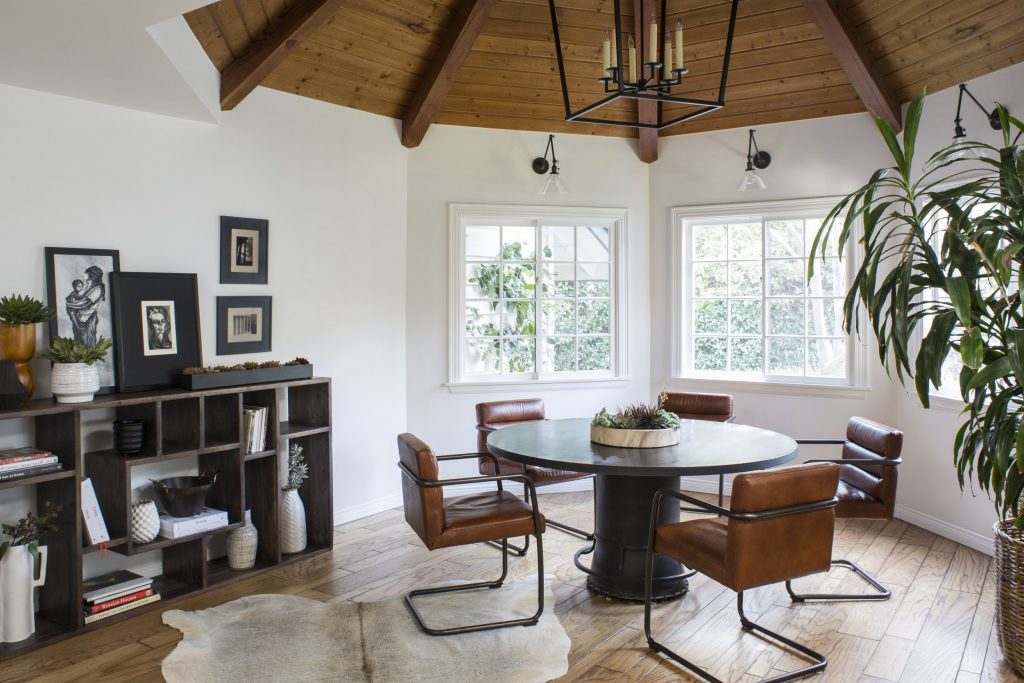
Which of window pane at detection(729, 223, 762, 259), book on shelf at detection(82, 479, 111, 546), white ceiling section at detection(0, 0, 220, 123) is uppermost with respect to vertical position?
white ceiling section at detection(0, 0, 220, 123)

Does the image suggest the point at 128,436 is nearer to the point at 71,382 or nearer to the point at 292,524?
the point at 71,382

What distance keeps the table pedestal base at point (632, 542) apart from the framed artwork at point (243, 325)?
7.21 feet

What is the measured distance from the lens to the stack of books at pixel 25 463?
306cm

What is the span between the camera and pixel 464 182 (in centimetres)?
550

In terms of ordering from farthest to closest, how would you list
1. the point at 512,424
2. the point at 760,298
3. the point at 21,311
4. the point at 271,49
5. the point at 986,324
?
1. the point at 760,298
2. the point at 512,424
3. the point at 271,49
4. the point at 21,311
5. the point at 986,324

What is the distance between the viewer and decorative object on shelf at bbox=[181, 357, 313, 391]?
3.73 m

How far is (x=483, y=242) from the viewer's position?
5656 mm

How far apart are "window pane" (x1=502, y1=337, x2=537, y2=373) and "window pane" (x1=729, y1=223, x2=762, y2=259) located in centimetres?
164

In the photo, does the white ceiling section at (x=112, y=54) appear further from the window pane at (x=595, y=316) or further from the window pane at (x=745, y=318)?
the window pane at (x=745, y=318)

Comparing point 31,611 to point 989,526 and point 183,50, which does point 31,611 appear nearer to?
point 183,50

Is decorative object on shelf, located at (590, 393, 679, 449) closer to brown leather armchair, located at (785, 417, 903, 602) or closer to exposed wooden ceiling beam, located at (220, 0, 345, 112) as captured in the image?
brown leather armchair, located at (785, 417, 903, 602)

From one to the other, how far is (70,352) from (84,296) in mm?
429

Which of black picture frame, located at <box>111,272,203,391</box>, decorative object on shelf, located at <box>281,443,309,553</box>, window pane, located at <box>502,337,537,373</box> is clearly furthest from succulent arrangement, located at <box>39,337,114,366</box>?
window pane, located at <box>502,337,537,373</box>

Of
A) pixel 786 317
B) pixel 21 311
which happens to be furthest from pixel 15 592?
pixel 786 317
